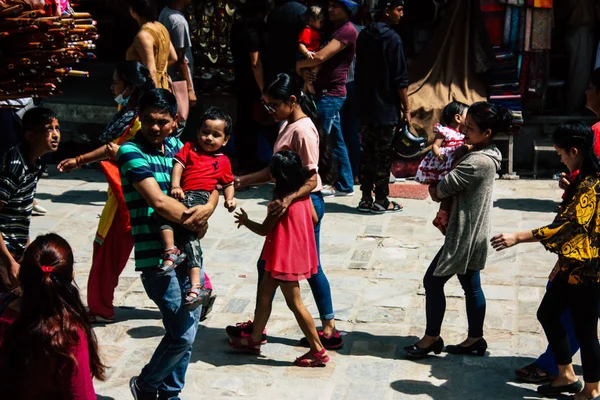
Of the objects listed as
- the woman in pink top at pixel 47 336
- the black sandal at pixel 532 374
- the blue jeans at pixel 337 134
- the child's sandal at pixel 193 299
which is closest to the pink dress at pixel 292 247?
the child's sandal at pixel 193 299

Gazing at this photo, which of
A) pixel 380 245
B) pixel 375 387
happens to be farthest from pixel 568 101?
pixel 375 387

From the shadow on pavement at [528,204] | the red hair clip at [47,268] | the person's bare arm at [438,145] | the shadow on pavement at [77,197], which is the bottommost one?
the shadow on pavement at [77,197]

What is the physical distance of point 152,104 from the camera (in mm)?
4938

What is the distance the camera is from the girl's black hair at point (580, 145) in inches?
205

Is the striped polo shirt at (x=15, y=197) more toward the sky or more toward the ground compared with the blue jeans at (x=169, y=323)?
more toward the sky

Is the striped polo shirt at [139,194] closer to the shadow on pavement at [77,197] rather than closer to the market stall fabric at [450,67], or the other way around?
the shadow on pavement at [77,197]

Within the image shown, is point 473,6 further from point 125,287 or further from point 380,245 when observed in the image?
point 125,287

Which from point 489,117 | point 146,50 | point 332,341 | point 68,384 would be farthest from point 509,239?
point 146,50

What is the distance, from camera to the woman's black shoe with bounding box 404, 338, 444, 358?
604cm

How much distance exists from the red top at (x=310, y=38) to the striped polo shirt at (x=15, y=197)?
14.6 feet

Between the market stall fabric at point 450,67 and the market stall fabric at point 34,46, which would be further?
the market stall fabric at point 450,67

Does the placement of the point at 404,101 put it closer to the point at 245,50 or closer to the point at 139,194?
the point at 245,50

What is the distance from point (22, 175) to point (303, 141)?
5.35 ft

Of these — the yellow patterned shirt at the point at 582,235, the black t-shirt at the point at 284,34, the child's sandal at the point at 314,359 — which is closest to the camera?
the yellow patterned shirt at the point at 582,235
